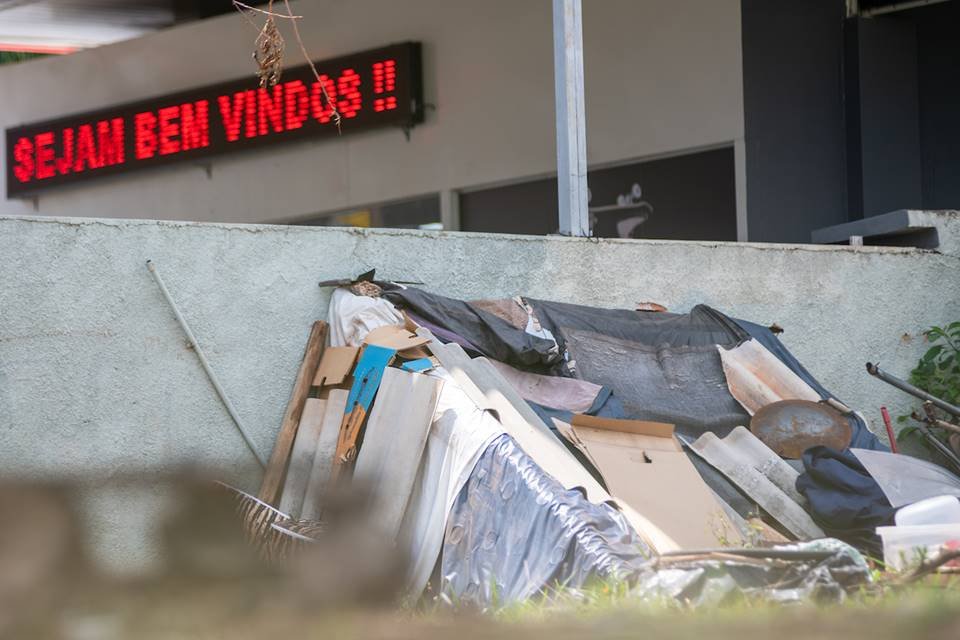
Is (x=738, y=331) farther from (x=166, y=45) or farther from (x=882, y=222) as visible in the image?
(x=166, y=45)

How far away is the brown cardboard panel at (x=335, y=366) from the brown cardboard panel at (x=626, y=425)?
944 millimetres

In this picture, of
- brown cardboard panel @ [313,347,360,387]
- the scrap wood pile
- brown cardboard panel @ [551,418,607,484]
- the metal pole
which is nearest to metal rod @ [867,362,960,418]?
the scrap wood pile

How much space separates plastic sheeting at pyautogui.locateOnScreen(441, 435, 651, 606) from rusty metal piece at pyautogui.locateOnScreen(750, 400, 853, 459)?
5.27 feet

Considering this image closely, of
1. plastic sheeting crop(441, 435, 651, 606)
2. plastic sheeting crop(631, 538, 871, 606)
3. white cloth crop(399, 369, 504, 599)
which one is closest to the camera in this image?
plastic sheeting crop(631, 538, 871, 606)

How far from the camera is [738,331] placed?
6.17m

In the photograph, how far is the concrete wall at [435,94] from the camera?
8742 mm

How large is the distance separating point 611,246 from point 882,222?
1.74 m

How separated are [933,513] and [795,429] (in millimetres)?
1081

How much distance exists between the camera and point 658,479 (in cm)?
486

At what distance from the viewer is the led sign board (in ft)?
32.4

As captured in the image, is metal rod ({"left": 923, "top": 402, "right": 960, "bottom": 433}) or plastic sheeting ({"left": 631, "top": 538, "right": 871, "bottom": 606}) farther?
metal rod ({"left": 923, "top": 402, "right": 960, "bottom": 433})

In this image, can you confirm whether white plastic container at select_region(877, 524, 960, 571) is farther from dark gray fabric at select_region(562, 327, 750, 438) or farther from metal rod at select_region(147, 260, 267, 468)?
metal rod at select_region(147, 260, 267, 468)

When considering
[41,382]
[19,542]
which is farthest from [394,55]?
[19,542]

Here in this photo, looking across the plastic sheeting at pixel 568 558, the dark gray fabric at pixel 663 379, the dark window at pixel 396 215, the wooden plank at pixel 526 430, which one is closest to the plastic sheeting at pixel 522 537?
the plastic sheeting at pixel 568 558
